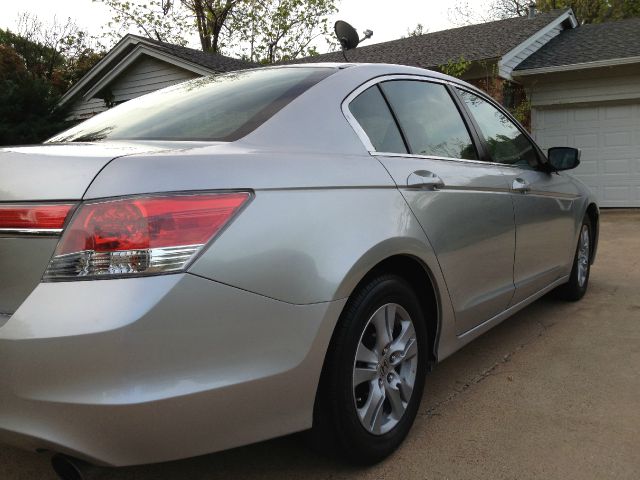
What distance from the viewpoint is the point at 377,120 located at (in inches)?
101

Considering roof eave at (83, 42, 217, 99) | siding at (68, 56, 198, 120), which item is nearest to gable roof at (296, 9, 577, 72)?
roof eave at (83, 42, 217, 99)

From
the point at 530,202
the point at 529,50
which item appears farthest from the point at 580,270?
the point at 529,50

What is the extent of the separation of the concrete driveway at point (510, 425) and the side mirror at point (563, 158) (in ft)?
3.81

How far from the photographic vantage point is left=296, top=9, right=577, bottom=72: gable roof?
12195mm

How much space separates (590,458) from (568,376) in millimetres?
908

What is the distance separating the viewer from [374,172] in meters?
2.28

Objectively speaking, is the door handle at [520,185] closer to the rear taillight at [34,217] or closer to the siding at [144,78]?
the rear taillight at [34,217]

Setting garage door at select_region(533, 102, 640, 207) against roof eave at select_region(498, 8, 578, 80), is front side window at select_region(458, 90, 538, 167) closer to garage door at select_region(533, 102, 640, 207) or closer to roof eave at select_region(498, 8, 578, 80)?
roof eave at select_region(498, 8, 578, 80)

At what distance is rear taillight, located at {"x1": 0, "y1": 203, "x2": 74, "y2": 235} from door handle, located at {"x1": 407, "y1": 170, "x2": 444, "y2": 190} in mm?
1360

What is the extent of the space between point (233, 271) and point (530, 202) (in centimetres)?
243

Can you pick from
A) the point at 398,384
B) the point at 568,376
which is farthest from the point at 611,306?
the point at 398,384

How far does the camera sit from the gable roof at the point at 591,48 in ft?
37.3

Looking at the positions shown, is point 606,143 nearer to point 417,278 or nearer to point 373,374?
point 417,278

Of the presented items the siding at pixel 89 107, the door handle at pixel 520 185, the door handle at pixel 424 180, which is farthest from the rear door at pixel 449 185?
the siding at pixel 89 107
